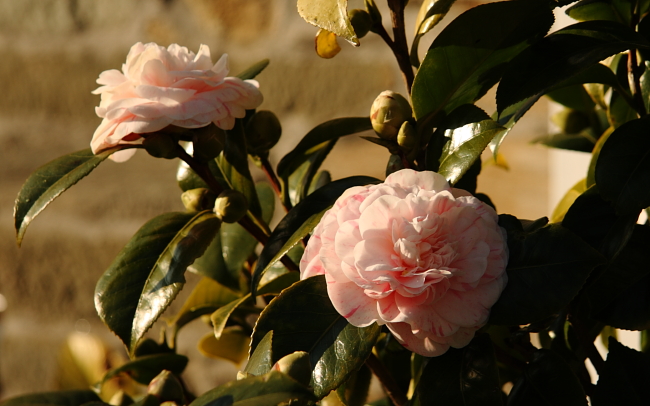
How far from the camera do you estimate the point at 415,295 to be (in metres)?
→ 0.34

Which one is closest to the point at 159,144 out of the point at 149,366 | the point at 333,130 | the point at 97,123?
the point at 333,130

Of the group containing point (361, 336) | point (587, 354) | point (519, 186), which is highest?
point (361, 336)

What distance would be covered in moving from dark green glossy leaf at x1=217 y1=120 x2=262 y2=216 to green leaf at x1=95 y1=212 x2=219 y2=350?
0.05m

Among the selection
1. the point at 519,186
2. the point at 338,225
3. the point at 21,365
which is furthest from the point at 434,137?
the point at 21,365

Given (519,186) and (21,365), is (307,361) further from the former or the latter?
(21,365)

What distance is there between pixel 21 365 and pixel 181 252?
116cm

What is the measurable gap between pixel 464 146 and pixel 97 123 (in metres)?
1.08

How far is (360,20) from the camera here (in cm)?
45

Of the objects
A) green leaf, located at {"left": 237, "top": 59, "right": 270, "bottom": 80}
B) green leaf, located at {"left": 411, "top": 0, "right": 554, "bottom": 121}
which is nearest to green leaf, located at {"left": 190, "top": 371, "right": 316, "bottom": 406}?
green leaf, located at {"left": 411, "top": 0, "right": 554, "bottom": 121}

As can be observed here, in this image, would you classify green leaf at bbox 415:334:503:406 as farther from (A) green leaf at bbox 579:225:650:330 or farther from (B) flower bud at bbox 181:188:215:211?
(B) flower bud at bbox 181:188:215:211

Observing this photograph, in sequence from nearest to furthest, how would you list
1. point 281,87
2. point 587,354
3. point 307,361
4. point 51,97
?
point 307,361
point 587,354
point 281,87
point 51,97

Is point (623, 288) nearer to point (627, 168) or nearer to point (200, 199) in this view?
point (627, 168)

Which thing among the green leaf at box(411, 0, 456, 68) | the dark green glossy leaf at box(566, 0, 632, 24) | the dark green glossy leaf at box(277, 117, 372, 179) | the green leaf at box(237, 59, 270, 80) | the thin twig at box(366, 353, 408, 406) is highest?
the green leaf at box(411, 0, 456, 68)

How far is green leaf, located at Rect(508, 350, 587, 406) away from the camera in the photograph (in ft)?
1.28
